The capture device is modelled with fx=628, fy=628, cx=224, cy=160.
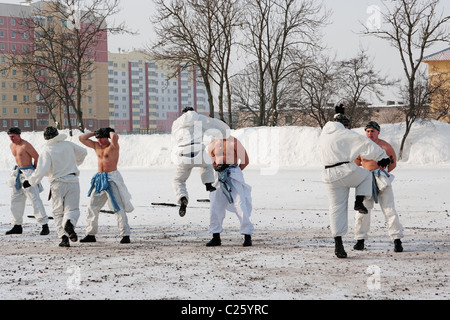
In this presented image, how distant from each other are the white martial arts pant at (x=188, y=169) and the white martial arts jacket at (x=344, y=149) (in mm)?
2523

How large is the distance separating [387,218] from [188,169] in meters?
3.53

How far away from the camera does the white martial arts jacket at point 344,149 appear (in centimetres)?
789

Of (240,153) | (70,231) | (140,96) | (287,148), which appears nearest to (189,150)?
(240,153)

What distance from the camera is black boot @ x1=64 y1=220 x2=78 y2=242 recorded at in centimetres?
889

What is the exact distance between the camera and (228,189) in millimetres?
9156

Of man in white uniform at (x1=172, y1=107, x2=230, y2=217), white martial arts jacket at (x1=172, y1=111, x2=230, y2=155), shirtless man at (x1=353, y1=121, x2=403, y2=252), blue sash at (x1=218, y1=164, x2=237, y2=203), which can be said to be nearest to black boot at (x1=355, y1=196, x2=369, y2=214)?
shirtless man at (x1=353, y1=121, x2=403, y2=252)

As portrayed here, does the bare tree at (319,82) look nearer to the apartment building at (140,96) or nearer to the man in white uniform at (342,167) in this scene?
the man in white uniform at (342,167)

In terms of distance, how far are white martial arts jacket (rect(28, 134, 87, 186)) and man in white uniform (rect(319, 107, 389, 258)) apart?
387 cm

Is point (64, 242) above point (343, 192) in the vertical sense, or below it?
below

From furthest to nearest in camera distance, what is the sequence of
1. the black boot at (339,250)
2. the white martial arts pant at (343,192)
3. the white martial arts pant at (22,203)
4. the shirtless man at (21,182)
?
the shirtless man at (21,182) < the white martial arts pant at (22,203) < the white martial arts pant at (343,192) < the black boot at (339,250)

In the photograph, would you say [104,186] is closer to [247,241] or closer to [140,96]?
[247,241]

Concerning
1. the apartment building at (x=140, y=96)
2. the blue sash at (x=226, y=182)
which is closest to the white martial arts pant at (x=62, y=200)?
the blue sash at (x=226, y=182)

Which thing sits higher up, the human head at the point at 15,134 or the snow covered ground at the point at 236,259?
the human head at the point at 15,134

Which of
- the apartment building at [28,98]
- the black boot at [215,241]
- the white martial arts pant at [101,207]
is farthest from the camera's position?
the apartment building at [28,98]
